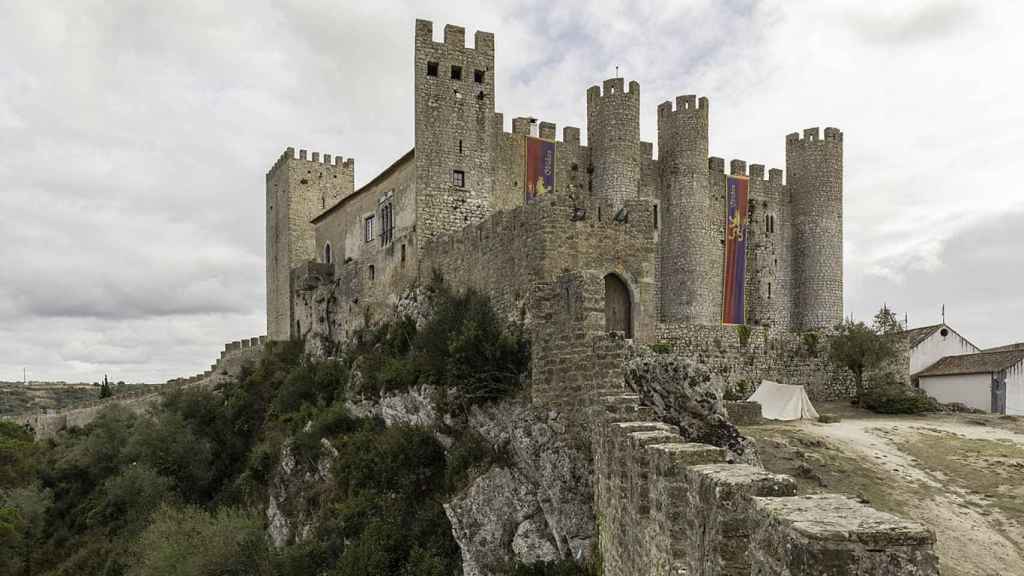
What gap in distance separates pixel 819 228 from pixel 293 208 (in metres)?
28.5

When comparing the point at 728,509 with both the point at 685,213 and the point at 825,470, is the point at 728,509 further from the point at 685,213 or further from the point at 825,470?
the point at 685,213

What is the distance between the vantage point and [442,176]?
25.2 meters

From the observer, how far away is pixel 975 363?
34031mm

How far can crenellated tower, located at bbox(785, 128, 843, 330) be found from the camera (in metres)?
34.5

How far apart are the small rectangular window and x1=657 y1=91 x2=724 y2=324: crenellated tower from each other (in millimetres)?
12318

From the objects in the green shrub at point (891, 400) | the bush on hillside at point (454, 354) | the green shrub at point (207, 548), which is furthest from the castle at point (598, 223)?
the green shrub at point (207, 548)

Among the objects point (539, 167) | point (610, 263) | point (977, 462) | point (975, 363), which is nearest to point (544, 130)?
point (539, 167)

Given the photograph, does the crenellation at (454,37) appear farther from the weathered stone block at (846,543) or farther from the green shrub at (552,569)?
the weathered stone block at (846,543)

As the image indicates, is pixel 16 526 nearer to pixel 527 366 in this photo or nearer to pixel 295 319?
pixel 295 319

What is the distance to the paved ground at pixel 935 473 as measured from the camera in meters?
14.6

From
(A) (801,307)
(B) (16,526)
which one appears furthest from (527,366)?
(B) (16,526)

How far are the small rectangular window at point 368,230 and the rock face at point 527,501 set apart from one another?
645 inches

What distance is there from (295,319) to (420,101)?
57.3 ft

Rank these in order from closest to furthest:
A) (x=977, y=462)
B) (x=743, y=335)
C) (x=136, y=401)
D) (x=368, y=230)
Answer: (x=977, y=462) < (x=743, y=335) < (x=368, y=230) < (x=136, y=401)
